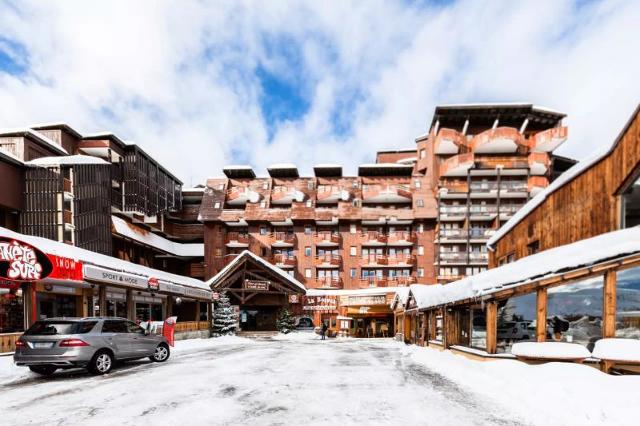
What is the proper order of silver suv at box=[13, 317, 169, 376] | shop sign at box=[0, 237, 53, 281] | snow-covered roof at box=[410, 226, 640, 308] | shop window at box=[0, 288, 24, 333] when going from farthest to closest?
shop window at box=[0, 288, 24, 333] → shop sign at box=[0, 237, 53, 281] → silver suv at box=[13, 317, 169, 376] → snow-covered roof at box=[410, 226, 640, 308]

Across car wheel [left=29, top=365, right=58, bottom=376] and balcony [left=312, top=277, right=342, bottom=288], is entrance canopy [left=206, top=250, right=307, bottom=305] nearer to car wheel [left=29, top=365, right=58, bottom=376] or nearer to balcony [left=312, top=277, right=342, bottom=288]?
balcony [left=312, top=277, right=342, bottom=288]

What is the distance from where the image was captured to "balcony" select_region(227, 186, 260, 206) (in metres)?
45.7

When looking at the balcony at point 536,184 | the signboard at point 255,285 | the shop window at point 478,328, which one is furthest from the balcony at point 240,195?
the shop window at point 478,328

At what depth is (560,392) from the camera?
6887 millimetres

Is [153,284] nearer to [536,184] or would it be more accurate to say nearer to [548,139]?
[536,184]

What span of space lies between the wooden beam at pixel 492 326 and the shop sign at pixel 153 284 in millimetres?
16850

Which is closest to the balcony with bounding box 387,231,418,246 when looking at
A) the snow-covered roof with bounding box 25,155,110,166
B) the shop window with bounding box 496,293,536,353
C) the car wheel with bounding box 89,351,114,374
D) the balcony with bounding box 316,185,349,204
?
the balcony with bounding box 316,185,349,204

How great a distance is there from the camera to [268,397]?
7859 mm

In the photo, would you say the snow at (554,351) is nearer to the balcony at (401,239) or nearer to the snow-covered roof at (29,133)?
the snow-covered roof at (29,133)

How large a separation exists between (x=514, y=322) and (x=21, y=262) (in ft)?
51.5

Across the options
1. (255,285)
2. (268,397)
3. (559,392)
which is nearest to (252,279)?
(255,285)

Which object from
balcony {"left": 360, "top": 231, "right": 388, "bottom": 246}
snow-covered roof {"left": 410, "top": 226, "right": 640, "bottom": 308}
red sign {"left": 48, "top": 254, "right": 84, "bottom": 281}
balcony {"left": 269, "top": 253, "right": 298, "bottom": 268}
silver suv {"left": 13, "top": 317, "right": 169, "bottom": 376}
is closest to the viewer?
snow-covered roof {"left": 410, "top": 226, "right": 640, "bottom": 308}

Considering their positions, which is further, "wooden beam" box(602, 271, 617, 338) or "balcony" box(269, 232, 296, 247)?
"balcony" box(269, 232, 296, 247)

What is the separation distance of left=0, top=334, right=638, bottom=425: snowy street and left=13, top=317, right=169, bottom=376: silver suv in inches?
16.8
